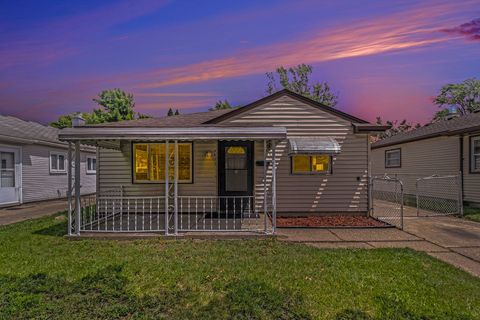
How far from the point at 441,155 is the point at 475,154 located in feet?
6.36

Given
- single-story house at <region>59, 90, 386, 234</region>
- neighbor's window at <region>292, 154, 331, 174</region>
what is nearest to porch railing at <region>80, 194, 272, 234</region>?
single-story house at <region>59, 90, 386, 234</region>

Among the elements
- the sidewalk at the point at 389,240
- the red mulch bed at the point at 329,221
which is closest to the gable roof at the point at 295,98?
the red mulch bed at the point at 329,221

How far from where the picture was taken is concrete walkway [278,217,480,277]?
5688 millimetres

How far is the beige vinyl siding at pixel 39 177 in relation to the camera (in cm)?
1402

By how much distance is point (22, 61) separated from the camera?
1372 cm

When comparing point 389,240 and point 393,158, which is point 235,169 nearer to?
point 389,240

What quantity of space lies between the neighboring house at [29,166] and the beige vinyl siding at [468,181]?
18351mm

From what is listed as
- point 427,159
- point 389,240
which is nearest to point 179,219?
point 389,240

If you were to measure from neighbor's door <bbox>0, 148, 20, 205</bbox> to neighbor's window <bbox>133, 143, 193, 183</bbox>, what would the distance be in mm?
7043

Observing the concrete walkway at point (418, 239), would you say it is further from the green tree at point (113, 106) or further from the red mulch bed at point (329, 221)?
the green tree at point (113, 106)

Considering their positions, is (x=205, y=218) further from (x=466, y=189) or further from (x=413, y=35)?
(x=466, y=189)

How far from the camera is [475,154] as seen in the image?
11992 millimetres

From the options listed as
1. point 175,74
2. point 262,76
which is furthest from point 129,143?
point 262,76

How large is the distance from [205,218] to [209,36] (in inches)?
304
